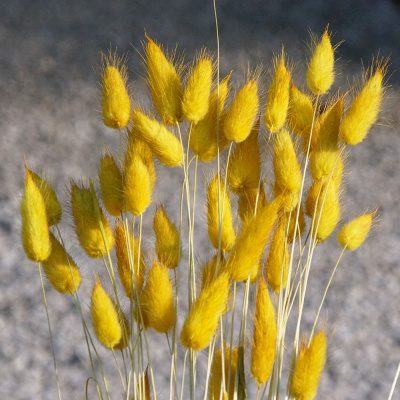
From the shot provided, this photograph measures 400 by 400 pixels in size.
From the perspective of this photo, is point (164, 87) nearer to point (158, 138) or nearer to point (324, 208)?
point (158, 138)

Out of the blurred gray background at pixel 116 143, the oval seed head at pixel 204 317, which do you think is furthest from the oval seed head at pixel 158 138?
the blurred gray background at pixel 116 143

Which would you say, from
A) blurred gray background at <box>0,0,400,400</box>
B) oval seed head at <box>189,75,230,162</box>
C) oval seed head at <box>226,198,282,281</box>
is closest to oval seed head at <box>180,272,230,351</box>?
oval seed head at <box>226,198,282,281</box>

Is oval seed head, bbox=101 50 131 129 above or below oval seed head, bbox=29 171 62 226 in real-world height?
above

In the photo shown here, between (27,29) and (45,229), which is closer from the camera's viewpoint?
(45,229)

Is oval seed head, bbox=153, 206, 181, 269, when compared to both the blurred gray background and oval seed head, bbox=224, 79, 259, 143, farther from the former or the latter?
the blurred gray background

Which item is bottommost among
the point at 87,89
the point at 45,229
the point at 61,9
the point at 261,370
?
the point at 261,370

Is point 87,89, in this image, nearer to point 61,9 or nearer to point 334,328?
point 61,9

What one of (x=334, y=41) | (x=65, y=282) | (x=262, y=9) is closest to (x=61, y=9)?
(x=262, y=9)
